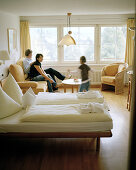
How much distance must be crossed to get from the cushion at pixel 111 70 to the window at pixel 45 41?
71.9 inches

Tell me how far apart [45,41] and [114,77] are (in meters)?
2.65

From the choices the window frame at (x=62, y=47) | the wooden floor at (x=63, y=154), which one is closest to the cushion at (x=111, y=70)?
the window frame at (x=62, y=47)

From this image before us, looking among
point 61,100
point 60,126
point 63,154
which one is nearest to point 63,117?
point 60,126

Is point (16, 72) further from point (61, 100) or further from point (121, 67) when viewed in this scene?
point (121, 67)

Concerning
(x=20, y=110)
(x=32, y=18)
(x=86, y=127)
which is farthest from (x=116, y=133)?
(x=32, y=18)

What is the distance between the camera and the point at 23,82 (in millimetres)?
4980

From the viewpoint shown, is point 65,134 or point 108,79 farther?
point 108,79

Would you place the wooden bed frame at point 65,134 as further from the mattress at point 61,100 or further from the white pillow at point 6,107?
the mattress at point 61,100

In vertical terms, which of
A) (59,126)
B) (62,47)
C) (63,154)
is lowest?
(63,154)

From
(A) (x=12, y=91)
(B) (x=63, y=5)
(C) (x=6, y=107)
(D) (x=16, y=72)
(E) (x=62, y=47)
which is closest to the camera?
(C) (x=6, y=107)

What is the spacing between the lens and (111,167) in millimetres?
2564

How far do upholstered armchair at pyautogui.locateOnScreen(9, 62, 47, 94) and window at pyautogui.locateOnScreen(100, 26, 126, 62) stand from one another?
2.79 m

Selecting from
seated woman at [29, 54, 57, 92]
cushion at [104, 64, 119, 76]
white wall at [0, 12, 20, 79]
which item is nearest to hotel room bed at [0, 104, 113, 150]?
white wall at [0, 12, 20, 79]

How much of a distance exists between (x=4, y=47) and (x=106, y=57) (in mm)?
3504
